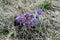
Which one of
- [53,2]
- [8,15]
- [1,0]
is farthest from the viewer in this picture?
[53,2]

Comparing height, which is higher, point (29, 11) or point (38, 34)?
point (29, 11)

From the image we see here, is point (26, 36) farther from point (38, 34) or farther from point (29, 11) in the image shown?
point (29, 11)

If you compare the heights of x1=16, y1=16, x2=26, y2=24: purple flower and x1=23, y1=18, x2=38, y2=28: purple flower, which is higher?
x1=16, y1=16, x2=26, y2=24: purple flower

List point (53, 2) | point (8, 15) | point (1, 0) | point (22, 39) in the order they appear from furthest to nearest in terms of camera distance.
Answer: point (53, 2) → point (1, 0) → point (8, 15) → point (22, 39)

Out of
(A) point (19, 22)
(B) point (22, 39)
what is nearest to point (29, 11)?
(A) point (19, 22)

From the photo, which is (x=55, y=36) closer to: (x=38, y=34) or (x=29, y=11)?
(x=38, y=34)

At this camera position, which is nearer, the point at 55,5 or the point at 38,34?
the point at 38,34

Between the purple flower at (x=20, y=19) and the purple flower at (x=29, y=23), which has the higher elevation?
the purple flower at (x=20, y=19)
